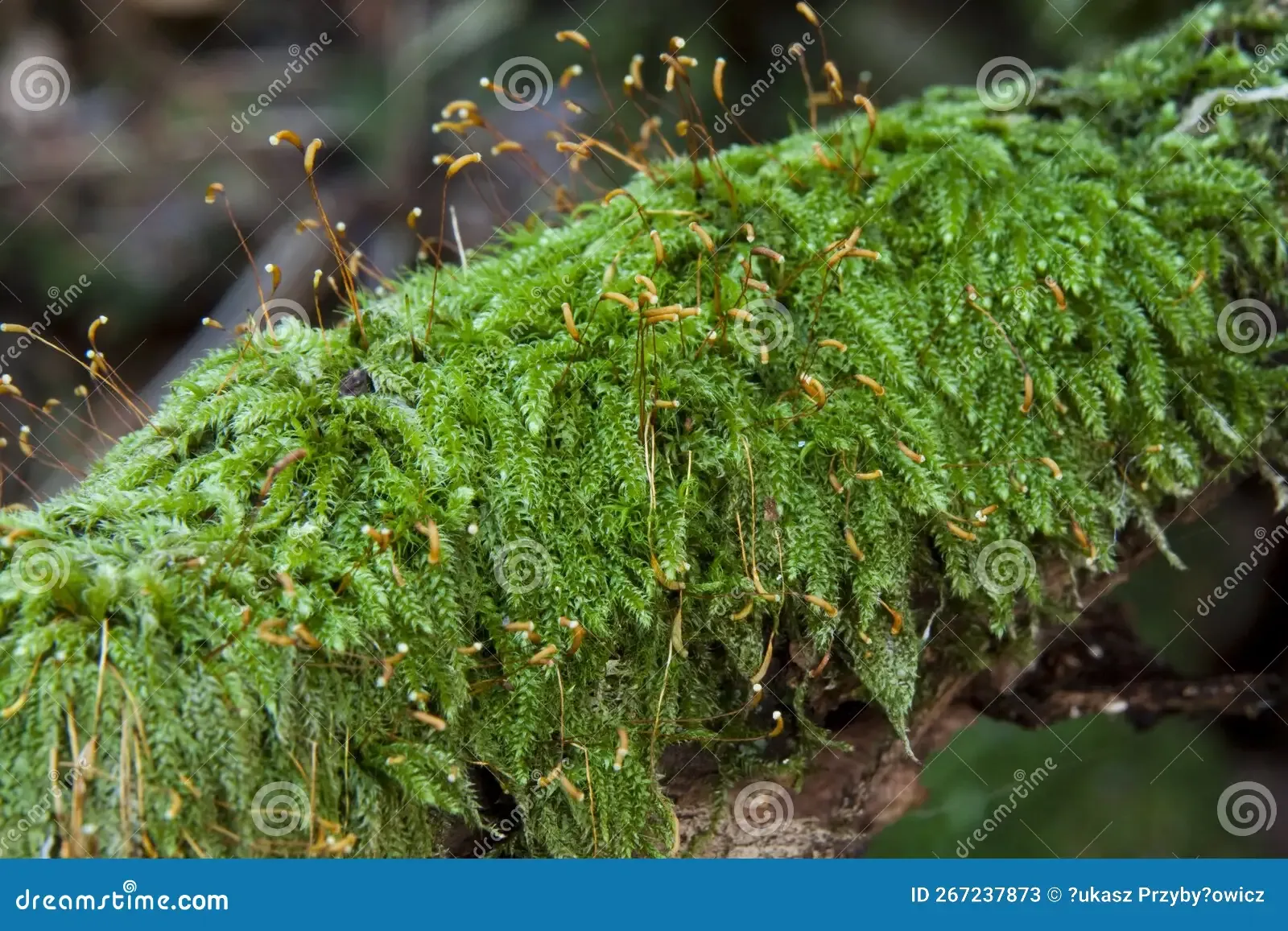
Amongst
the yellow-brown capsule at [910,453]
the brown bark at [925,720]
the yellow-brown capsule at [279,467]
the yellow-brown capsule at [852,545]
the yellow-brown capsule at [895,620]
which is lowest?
the brown bark at [925,720]

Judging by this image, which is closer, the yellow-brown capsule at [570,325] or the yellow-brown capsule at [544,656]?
the yellow-brown capsule at [544,656]

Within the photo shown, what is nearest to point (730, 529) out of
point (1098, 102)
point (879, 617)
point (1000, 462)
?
point (879, 617)

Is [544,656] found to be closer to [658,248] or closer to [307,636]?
[307,636]

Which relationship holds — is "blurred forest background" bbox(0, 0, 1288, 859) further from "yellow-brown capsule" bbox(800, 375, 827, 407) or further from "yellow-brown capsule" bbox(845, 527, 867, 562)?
"yellow-brown capsule" bbox(800, 375, 827, 407)

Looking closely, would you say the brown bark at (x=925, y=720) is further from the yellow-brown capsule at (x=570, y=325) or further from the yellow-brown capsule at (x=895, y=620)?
the yellow-brown capsule at (x=570, y=325)

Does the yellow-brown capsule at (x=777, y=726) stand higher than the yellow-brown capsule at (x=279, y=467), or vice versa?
the yellow-brown capsule at (x=279, y=467)

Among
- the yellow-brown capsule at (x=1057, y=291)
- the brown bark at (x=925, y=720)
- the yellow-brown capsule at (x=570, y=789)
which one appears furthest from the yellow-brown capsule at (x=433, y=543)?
the yellow-brown capsule at (x=1057, y=291)

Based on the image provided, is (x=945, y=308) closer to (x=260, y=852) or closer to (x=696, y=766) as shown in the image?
(x=696, y=766)

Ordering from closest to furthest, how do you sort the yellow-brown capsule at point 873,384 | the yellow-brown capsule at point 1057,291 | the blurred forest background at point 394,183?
the yellow-brown capsule at point 873,384 → the yellow-brown capsule at point 1057,291 → the blurred forest background at point 394,183
